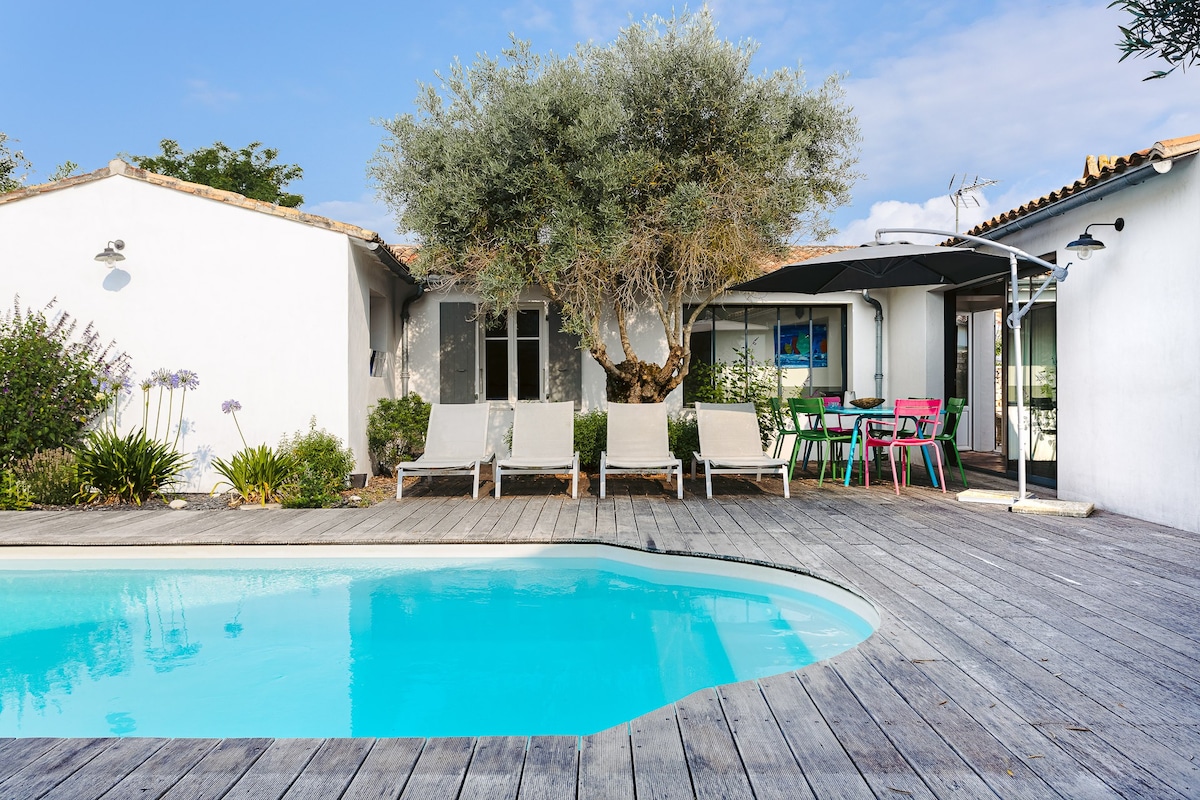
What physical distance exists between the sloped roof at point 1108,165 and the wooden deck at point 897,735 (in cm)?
298

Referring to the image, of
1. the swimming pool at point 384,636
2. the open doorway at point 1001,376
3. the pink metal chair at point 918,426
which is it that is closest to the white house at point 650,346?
the open doorway at point 1001,376

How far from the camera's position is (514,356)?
1042 cm

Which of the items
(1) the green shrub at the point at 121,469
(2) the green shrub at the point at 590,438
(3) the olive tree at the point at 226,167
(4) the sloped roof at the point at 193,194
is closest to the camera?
(1) the green shrub at the point at 121,469

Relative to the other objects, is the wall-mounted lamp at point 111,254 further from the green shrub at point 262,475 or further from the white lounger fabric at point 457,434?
the white lounger fabric at point 457,434

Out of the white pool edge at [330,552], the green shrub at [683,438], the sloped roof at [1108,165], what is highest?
the sloped roof at [1108,165]

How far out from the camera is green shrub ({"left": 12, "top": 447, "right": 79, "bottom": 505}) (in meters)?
6.92

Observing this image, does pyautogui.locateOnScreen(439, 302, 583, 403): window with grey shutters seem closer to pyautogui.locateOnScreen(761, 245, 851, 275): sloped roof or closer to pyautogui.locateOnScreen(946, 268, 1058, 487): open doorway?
pyautogui.locateOnScreen(761, 245, 851, 275): sloped roof

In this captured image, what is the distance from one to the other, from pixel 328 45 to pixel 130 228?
20.6 feet

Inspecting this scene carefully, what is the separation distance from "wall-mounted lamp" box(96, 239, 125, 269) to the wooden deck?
21.9ft

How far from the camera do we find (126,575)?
16.7 ft

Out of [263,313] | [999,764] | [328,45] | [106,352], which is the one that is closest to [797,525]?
[999,764]

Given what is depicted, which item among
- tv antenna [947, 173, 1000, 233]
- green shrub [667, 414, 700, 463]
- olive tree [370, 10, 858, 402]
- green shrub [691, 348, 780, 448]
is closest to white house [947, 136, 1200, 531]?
olive tree [370, 10, 858, 402]

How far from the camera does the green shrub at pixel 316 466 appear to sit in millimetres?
6879

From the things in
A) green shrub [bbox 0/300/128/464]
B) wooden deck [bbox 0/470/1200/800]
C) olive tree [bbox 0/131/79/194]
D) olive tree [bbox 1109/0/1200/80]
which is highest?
olive tree [bbox 0/131/79/194]
